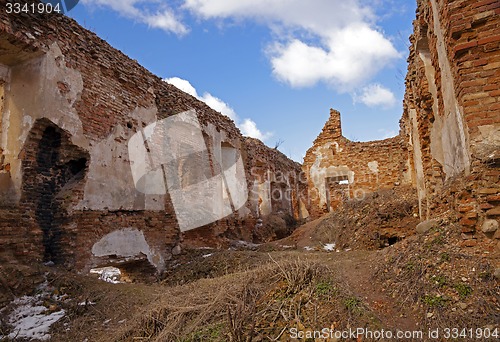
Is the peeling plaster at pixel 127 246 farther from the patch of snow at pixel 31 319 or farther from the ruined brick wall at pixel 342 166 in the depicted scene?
the ruined brick wall at pixel 342 166

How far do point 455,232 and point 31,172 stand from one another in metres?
6.13

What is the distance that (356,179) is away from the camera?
1809 cm

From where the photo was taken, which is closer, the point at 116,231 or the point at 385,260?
the point at 385,260

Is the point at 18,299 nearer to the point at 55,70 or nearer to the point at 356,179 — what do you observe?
the point at 55,70

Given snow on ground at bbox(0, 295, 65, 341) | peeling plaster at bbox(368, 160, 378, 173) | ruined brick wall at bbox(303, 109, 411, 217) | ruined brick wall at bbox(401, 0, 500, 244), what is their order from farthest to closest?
peeling plaster at bbox(368, 160, 378, 173) < ruined brick wall at bbox(303, 109, 411, 217) < snow on ground at bbox(0, 295, 65, 341) < ruined brick wall at bbox(401, 0, 500, 244)

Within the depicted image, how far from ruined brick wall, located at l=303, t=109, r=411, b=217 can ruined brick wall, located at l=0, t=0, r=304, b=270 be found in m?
11.8

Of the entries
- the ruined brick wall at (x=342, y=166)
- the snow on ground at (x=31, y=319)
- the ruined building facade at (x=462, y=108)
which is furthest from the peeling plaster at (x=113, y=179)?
the ruined brick wall at (x=342, y=166)

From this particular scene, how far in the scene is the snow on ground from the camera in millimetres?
3988

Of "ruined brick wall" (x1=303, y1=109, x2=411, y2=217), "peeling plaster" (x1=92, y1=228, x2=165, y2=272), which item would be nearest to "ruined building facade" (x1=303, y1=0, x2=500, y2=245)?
"peeling plaster" (x1=92, y1=228, x2=165, y2=272)

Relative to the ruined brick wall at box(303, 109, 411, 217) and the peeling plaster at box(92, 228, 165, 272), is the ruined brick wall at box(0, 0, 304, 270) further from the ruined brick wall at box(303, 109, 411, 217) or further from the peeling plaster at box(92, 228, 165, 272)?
the ruined brick wall at box(303, 109, 411, 217)

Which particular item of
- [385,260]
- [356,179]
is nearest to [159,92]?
[385,260]

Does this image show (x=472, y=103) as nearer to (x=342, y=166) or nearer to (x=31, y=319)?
(x=31, y=319)

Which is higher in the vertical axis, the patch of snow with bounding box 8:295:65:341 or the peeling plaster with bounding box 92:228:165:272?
the peeling plaster with bounding box 92:228:165:272

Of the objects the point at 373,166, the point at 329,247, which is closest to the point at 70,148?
the point at 329,247
